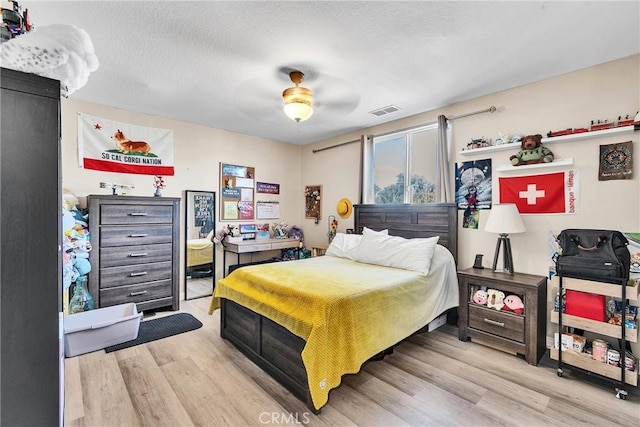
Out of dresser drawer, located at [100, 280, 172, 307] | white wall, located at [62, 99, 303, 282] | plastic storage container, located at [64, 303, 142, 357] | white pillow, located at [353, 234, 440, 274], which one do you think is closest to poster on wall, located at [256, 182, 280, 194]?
white wall, located at [62, 99, 303, 282]

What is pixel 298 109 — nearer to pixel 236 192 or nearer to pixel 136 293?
pixel 236 192

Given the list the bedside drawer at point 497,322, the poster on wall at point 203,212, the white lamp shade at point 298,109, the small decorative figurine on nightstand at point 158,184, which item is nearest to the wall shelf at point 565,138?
the bedside drawer at point 497,322

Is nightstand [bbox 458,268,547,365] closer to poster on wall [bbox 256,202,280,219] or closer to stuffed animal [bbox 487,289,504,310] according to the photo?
stuffed animal [bbox 487,289,504,310]

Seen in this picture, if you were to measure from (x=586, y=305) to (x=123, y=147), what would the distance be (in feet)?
16.3

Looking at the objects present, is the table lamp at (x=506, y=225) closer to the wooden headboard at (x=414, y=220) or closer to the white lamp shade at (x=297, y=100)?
the wooden headboard at (x=414, y=220)

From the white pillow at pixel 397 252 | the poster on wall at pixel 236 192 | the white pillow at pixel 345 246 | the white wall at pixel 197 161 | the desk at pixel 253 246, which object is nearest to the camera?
the white pillow at pixel 397 252

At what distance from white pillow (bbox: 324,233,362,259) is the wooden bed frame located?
18.4 inches

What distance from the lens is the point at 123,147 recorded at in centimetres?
354

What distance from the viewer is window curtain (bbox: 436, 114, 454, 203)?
3311 millimetres

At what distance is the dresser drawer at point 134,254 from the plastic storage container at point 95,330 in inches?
20.0

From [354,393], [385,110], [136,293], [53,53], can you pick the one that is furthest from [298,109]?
[136,293]

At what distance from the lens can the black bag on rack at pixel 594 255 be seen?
6.73 feet

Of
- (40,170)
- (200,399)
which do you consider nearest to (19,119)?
(40,170)

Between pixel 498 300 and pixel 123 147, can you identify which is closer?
pixel 498 300
